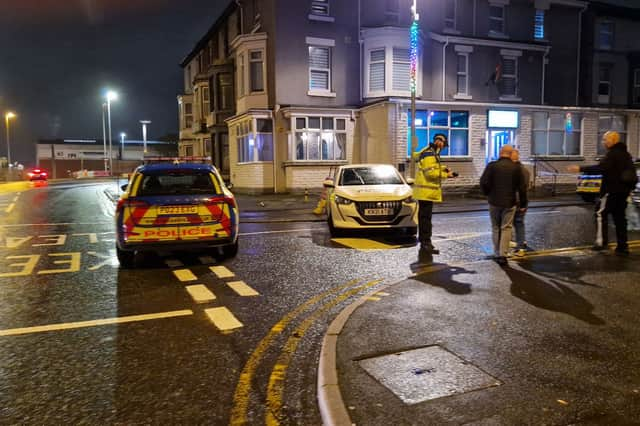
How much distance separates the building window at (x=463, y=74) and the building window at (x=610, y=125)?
280 inches

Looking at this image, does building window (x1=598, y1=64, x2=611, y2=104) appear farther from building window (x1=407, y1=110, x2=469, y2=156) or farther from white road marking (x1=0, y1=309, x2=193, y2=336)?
white road marking (x1=0, y1=309, x2=193, y2=336)

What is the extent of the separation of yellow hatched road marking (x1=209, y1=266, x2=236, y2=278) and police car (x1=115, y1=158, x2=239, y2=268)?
18.0 inches

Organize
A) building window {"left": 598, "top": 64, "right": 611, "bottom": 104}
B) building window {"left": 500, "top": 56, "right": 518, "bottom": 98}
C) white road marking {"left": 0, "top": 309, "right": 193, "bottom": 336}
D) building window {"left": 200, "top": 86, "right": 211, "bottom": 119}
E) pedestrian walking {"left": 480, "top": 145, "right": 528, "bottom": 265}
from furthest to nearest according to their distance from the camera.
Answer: building window {"left": 200, "top": 86, "right": 211, "bottom": 119} → building window {"left": 598, "top": 64, "right": 611, "bottom": 104} → building window {"left": 500, "top": 56, "right": 518, "bottom": 98} → pedestrian walking {"left": 480, "top": 145, "right": 528, "bottom": 265} → white road marking {"left": 0, "top": 309, "right": 193, "bottom": 336}

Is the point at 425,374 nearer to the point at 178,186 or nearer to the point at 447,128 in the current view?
the point at 178,186

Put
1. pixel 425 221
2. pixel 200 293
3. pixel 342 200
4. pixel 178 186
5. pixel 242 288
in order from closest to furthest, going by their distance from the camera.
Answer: pixel 200 293 → pixel 242 288 → pixel 178 186 → pixel 425 221 → pixel 342 200

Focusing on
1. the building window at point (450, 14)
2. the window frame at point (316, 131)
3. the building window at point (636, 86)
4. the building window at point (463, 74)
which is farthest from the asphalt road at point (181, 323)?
the building window at point (636, 86)

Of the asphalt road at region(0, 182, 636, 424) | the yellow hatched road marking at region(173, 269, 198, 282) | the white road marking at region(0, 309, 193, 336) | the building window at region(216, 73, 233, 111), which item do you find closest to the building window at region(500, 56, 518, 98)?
the building window at region(216, 73, 233, 111)

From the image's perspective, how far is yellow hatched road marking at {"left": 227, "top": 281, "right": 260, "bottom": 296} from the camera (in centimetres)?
614

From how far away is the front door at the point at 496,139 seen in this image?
24.7 metres

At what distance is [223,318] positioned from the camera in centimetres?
516

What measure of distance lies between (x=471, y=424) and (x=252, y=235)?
876cm

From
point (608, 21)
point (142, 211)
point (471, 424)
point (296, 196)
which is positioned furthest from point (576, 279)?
point (608, 21)

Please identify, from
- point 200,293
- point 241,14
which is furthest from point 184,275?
point 241,14

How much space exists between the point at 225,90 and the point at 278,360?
91.7ft
